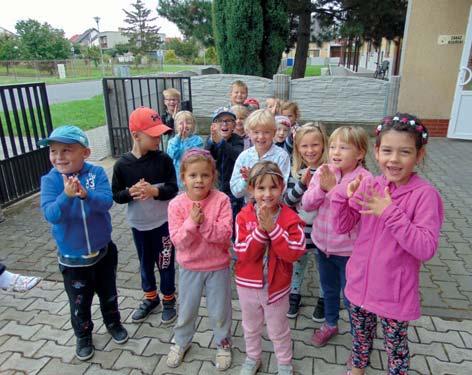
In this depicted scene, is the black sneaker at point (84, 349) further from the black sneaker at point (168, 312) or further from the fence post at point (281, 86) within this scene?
the fence post at point (281, 86)

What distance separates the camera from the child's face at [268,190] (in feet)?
6.59

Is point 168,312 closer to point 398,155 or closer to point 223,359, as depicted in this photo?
point 223,359

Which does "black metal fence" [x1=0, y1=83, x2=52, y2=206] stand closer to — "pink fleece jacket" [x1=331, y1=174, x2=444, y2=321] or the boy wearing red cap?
the boy wearing red cap

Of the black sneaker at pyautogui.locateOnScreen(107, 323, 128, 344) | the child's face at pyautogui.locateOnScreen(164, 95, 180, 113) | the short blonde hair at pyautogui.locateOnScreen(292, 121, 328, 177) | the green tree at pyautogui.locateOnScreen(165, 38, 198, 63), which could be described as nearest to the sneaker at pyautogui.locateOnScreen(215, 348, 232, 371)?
the black sneaker at pyautogui.locateOnScreen(107, 323, 128, 344)

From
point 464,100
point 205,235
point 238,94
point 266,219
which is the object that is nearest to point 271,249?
point 266,219

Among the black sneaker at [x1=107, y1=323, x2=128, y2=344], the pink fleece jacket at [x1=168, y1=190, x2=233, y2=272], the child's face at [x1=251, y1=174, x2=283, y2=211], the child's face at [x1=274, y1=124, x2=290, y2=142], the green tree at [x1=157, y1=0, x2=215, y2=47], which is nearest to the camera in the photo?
the child's face at [x1=251, y1=174, x2=283, y2=211]

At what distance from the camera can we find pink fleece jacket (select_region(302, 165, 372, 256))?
2240 mm

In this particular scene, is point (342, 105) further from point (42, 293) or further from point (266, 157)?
point (42, 293)

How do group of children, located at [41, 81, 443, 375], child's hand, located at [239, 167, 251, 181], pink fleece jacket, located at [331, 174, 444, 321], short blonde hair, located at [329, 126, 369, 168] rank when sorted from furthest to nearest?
1. child's hand, located at [239, 167, 251, 181]
2. short blonde hair, located at [329, 126, 369, 168]
3. group of children, located at [41, 81, 443, 375]
4. pink fleece jacket, located at [331, 174, 444, 321]

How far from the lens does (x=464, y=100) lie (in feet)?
25.2

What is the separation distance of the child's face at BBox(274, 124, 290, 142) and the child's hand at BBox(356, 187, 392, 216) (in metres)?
1.81

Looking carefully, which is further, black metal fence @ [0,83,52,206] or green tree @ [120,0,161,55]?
green tree @ [120,0,161,55]

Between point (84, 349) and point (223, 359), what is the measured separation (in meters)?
0.92

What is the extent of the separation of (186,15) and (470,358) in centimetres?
1399
